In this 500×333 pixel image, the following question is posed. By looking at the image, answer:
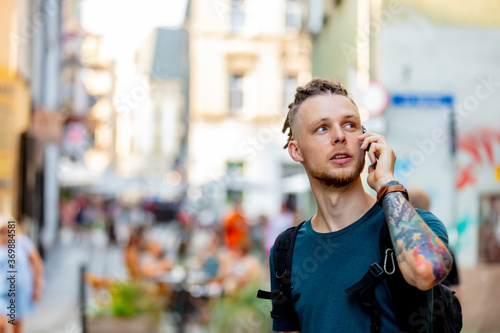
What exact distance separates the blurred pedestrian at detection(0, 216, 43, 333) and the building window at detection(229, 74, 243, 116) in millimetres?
16714

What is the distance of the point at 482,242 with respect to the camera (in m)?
7.82

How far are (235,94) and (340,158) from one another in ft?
72.9

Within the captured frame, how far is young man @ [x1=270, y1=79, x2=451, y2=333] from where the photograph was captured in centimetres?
174

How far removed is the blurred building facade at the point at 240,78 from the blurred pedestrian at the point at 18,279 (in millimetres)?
15131

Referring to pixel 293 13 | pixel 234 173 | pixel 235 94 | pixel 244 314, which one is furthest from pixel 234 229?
pixel 293 13

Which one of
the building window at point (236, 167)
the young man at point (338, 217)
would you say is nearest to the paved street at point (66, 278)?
the building window at point (236, 167)

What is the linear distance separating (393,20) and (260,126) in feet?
49.6

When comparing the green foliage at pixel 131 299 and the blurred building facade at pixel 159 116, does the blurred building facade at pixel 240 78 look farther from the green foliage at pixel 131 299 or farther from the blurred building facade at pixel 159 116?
the blurred building facade at pixel 159 116

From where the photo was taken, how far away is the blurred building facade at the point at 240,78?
22.5 meters

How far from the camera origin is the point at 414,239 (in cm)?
158

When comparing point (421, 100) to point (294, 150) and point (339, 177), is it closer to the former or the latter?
point (294, 150)

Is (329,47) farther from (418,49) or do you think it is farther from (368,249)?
(368,249)

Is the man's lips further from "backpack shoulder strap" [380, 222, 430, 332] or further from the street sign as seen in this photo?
the street sign

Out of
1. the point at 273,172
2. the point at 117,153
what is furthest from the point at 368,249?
the point at 117,153
